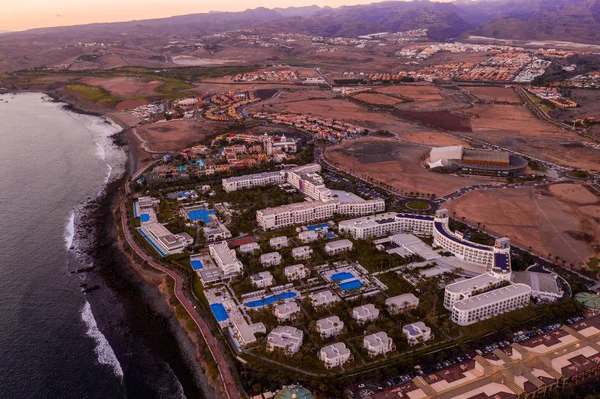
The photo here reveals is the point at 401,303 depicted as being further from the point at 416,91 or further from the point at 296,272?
the point at 416,91

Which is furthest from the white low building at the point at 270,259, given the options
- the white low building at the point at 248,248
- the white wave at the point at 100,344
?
the white wave at the point at 100,344

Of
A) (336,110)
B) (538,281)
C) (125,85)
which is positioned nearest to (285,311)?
(538,281)

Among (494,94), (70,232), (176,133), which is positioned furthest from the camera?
(494,94)

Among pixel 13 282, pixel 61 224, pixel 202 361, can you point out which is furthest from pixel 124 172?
pixel 202 361

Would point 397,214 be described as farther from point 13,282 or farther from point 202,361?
point 13,282

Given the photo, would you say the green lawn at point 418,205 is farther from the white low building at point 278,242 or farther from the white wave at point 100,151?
the white wave at point 100,151

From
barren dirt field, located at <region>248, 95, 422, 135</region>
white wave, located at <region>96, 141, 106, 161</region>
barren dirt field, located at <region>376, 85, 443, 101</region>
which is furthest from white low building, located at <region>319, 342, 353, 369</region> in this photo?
barren dirt field, located at <region>376, 85, 443, 101</region>
